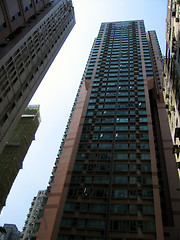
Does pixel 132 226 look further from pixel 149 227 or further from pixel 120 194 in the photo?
pixel 120 194

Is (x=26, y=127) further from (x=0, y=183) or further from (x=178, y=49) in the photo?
(x=178, y=49)

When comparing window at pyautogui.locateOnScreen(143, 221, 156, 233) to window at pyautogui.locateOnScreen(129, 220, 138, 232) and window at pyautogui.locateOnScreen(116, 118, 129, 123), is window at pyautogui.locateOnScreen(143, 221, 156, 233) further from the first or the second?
window at pyautogui.locateOnScreen(116, 118, 129, 123)

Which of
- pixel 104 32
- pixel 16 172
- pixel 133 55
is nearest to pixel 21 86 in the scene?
pixel 16 172

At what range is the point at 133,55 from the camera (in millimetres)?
59281

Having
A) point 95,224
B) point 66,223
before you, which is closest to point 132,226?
point 95,224

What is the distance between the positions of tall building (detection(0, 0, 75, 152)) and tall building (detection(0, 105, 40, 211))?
2340 cm

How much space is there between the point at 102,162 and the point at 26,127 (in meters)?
34.4

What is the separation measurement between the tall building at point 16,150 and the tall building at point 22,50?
23.4 metres

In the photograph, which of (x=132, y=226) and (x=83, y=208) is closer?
(x=132, y=226)

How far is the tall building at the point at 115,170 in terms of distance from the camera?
84.5 ft

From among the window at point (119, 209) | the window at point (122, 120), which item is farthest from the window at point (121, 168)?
the window at point (122, 120)

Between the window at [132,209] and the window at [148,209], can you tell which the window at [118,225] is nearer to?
the window at [132,209]

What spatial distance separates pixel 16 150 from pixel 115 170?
106ft

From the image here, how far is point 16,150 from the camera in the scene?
55.2m
